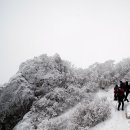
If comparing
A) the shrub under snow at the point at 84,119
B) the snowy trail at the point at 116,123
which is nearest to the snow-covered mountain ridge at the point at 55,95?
the shrub under snow at the point at 84,119

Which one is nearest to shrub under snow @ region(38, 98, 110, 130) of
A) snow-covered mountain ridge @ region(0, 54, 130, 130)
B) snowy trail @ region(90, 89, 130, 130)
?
snow-covered mountain ridge @ region(0, 54, 130, 130)

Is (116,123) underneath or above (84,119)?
underneath

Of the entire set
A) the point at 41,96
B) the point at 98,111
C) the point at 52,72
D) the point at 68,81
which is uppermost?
the point at 52,72

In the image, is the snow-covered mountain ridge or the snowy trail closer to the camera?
the snowy trail

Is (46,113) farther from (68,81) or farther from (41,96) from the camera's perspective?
(68,81)

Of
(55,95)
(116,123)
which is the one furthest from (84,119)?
(55,95)

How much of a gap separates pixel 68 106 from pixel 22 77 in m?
5.08

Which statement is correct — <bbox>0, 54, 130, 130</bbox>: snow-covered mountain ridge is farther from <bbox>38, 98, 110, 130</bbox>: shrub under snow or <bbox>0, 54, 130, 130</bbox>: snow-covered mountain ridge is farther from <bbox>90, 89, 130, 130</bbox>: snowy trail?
<bbox>90, 89, 130, 130</bbox>: snowy trail

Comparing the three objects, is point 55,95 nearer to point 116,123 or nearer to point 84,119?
point 84,119

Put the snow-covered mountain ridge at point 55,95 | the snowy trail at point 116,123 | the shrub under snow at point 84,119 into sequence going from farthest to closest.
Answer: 1. the snow-covered mountain ridge at point 55,95
2. the shrub under snow at point 84,119
3. the snowy trail at point 116,123

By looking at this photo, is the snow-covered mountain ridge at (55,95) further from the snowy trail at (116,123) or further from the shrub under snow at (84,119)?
the snowy trail at (116,123)

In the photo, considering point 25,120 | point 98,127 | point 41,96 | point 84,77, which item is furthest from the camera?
point 84,77

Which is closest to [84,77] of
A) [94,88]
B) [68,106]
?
[94,88]

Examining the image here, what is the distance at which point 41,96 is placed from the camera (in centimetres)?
1450
